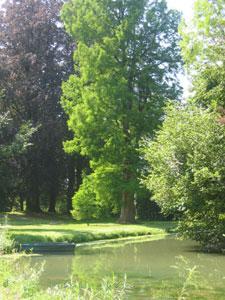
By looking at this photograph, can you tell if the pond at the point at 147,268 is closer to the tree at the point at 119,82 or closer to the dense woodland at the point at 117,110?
the dense woodland at the point at 117,110

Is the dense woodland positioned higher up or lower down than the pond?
higher up

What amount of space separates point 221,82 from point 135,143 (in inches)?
438

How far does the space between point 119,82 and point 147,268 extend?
1947cm

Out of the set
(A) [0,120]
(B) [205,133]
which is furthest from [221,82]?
(A) [0,120]

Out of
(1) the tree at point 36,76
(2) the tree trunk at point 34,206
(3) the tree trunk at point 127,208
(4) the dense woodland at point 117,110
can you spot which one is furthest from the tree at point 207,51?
(2) the tree trunk at point 34,206

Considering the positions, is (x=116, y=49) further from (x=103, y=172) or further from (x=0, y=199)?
(x=0, y=199)

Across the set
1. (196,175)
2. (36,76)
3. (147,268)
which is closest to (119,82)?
(36,76)

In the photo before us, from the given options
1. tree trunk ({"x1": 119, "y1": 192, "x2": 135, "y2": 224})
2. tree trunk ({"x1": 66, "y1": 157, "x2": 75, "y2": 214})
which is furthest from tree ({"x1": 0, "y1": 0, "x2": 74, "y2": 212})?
tree trunk ({"x1": 119, "y1": 192, "x2": 135, "y2": 224})

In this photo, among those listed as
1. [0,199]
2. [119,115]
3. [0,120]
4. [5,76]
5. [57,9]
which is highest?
[57,9]

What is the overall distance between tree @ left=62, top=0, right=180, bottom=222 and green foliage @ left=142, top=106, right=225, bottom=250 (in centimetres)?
1180

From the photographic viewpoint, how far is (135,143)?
33656mm

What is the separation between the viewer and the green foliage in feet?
63.8

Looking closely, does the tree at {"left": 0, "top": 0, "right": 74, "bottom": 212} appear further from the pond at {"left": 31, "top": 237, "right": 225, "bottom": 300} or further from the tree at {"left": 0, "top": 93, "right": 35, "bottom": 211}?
the pond at {"left": 31, "top": 237, "right": 225, "bottom": 300}

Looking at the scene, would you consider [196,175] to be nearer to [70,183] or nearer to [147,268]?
[147,268]
